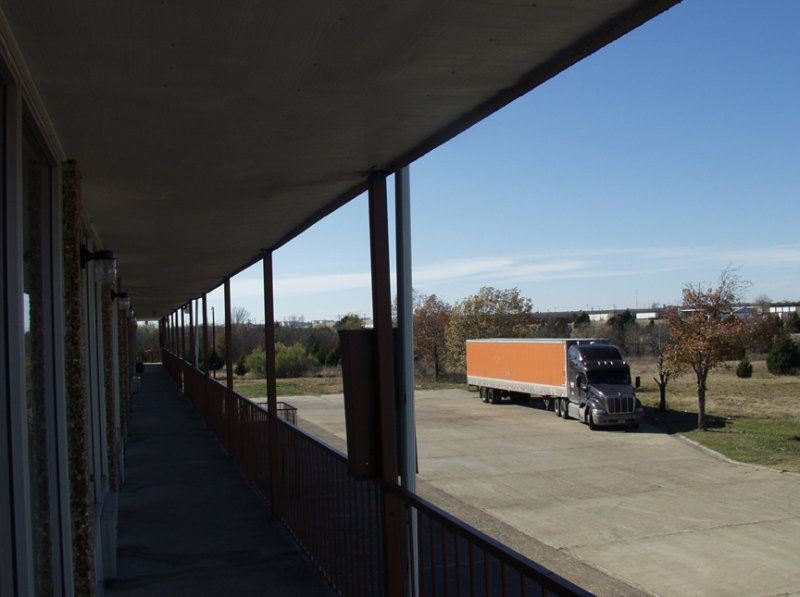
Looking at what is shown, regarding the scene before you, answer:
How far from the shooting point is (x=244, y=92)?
229 cm

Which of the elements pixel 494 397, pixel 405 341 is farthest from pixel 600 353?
pixel 405 341

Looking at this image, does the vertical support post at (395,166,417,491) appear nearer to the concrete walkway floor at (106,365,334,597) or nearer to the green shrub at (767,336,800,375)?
the concrete walkway floor at (106,365,334,597)

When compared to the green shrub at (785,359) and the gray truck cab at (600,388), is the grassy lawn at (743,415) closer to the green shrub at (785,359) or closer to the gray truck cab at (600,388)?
the green shrub at (785,359)

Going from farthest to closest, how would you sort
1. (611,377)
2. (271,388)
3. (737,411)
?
(737,411) → (611,377) → (271,388)

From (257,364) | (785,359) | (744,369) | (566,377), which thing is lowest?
(744,369)

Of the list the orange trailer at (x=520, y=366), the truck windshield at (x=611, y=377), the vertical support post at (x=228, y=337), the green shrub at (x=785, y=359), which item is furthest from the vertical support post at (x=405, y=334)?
the green shrub at (x=785, y=359)

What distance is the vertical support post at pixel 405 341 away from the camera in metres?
3.29

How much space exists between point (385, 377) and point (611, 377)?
59.1 feet

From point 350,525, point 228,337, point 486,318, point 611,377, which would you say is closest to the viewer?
point 350,525

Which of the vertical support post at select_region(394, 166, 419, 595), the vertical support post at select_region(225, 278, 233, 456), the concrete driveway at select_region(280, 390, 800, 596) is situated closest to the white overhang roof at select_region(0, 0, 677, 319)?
the vertical support post at select_region(394, 166, 419, 595)

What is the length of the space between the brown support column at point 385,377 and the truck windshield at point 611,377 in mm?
17679

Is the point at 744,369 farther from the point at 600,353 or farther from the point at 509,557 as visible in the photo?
the point at 509,557

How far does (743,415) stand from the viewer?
66.8 feet

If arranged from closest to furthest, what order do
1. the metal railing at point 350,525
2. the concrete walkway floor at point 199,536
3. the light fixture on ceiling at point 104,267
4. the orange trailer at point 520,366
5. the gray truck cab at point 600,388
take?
the metal railing at point 350,525, the light fixture on ceiling at point 104,267, the concrete walkway floor at point 199,536, the gray truck cab at point 600,388, the orange trailer at point 520,366
